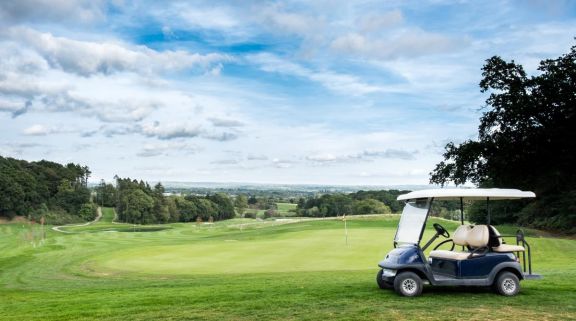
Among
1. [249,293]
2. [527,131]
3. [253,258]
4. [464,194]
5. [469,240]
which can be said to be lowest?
[253,258]

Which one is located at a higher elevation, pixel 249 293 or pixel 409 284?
pixel 409 284

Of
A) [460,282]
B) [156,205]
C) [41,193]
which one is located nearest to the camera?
[460,282]

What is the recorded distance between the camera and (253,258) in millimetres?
23094

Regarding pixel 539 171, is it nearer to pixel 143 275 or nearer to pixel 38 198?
pixel 143 275

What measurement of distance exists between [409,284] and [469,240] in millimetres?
1522

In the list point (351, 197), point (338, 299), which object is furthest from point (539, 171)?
point (351, 197)

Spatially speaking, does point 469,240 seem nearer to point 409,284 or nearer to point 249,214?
point 409,284

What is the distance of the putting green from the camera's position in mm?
20328

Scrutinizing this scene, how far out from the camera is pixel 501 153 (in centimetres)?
2258

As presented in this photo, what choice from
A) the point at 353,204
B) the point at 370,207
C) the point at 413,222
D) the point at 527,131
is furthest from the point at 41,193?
the point at 413,222

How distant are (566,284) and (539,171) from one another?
989cm

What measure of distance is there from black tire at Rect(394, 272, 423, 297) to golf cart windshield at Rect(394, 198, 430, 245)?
631 millimetres

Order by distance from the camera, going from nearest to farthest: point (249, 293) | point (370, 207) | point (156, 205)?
1. point (249, 293)
2. point (370, 207)
3. point (156, 205)

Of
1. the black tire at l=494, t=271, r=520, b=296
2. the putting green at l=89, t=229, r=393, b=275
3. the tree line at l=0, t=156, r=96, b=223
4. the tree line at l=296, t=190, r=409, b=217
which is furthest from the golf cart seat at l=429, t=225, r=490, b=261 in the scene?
the tree line at l=0, t=156, r=96, b=223
